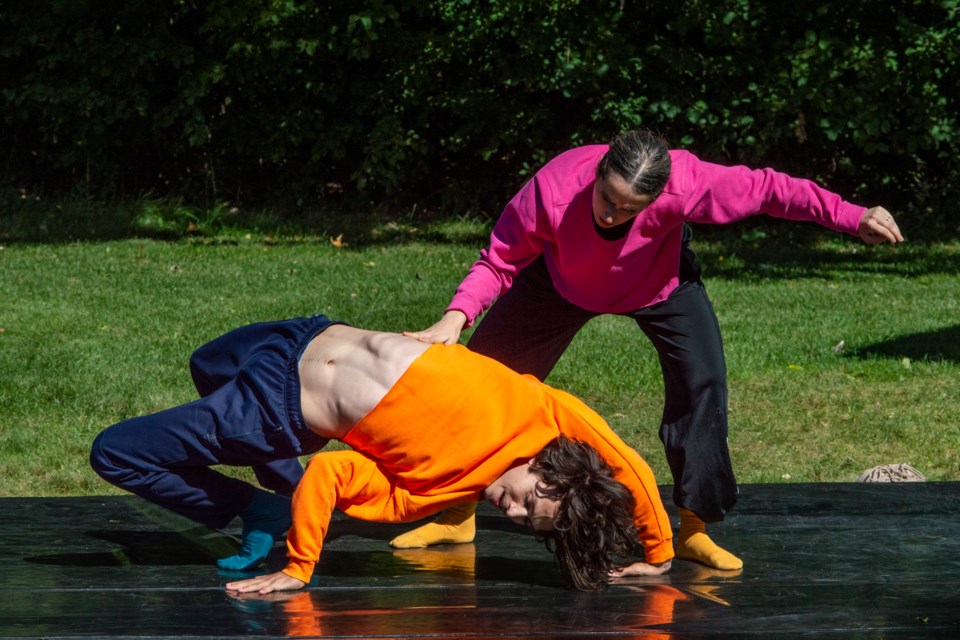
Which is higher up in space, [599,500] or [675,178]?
[675,178]

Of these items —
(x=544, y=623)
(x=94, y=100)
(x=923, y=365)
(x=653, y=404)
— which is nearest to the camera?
(x=544, y=623)

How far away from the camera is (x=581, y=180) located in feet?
11.9

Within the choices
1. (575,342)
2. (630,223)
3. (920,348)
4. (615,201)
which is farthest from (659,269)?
(920,348)

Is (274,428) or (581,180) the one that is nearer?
(274,428)

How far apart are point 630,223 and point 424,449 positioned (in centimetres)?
95

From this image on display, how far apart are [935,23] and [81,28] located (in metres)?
8.02

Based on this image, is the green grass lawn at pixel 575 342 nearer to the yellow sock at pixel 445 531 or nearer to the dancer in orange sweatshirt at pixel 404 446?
the yellow sock at pixel 445 531

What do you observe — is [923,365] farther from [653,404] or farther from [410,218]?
[410,218]

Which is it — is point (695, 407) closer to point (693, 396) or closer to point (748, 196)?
point (693, 396)

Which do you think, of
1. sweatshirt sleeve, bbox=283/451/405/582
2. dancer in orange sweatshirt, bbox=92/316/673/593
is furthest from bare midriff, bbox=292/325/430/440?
sweatshirt sleeve, bbox=283/451/405/582

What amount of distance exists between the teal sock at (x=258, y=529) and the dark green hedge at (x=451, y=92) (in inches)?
314

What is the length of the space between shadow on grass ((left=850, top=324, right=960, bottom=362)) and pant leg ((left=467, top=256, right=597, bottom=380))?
376 centimetres

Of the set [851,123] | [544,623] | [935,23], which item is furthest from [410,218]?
[544,623]

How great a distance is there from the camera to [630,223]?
3566mm
